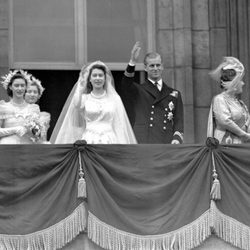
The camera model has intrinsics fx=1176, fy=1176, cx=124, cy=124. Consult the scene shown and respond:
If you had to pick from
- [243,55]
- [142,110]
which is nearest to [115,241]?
[142,110]

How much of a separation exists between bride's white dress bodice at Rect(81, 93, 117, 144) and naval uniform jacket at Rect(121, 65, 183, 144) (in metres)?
0.39

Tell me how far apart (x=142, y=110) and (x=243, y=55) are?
3002mm

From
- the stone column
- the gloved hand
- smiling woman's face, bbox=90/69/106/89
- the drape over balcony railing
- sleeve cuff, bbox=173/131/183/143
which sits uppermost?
the stone column

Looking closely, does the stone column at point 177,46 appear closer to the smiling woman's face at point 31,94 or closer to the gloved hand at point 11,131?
the smiling woman's face at point 31,94

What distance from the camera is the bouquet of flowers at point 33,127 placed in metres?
14.6

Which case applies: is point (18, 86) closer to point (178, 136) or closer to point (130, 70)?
point (130, 70)

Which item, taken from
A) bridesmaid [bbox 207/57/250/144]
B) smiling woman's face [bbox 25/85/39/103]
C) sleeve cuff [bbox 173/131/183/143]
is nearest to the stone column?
bridesmaid [bbox 207/57/250/144]

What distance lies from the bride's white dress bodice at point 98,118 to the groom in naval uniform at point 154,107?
388 mm

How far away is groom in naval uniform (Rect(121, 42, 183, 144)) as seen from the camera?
15.0 m

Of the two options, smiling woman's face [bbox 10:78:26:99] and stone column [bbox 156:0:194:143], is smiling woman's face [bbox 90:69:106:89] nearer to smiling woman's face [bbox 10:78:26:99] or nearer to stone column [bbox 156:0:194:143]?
smiling woman's face [bbox 10:78:26:99]

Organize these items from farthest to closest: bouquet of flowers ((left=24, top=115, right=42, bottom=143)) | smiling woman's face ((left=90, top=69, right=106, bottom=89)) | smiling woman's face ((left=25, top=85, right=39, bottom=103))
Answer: smiling woman's face ((left=25, top=85, right=39, bottom=103)), smiling woman's face ((left=90, top=69, right=106, bottom=89)), bouquet of flowers ((left=24, top=115, right=42, bottom=143))

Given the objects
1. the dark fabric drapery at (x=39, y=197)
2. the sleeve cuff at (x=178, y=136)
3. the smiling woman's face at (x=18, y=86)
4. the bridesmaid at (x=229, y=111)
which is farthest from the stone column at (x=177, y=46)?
the dark fabric drapery at (x=39, y=197)

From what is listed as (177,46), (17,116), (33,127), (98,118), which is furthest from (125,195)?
(177,46)

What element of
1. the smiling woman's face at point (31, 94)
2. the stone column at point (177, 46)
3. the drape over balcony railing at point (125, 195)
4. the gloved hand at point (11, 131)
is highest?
the stone column at point (177, 46)
